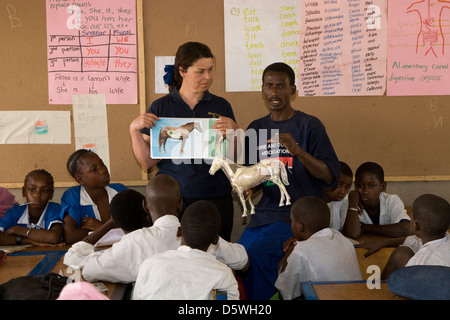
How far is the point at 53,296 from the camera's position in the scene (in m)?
1.71

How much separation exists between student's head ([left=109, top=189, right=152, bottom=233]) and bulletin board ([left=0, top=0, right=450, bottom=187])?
1.95 metres

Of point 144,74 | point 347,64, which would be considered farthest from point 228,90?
point 347,64

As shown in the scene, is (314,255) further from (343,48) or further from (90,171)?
(343,48)

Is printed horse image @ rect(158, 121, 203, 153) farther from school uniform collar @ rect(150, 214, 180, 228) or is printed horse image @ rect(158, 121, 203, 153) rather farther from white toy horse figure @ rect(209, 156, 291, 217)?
school uniform collar @ rect(150, 214, 180, 228)

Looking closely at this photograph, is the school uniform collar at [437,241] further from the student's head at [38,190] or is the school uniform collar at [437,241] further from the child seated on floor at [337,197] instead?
the student's head at [38,190]

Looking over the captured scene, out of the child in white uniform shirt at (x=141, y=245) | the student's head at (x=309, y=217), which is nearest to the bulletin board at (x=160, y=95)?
the child in white uniform shirt at (x=141, y=245)

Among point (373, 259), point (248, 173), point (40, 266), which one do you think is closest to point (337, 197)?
point (373, 259)

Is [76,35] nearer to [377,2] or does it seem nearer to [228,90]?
[228,90]

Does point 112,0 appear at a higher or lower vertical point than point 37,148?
higher

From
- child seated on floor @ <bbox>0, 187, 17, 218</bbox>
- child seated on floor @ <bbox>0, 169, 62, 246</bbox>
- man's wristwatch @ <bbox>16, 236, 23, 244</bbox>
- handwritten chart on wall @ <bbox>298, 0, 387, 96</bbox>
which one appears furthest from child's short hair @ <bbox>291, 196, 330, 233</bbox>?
child seated on floor @ <bbox>0, 187, 17, 218</bbox>

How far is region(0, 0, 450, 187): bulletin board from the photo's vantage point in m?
4.53

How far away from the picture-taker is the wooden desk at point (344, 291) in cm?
198

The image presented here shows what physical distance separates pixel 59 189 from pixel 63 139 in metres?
0.54

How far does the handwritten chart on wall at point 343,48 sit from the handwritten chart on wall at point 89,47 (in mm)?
1869
